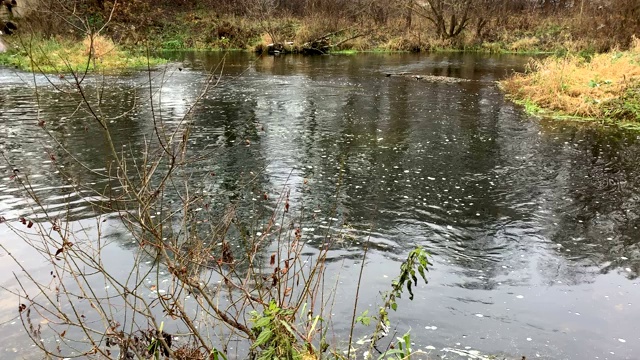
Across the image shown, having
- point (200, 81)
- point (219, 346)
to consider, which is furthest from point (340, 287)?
point (200, 81)

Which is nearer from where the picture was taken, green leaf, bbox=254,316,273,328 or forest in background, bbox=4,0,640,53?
green leaf, bbox=254,316,273,328

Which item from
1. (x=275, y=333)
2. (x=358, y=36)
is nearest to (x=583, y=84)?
(x=275, y=333)

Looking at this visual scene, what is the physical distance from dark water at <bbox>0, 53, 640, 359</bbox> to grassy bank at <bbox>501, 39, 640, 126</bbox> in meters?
0.96

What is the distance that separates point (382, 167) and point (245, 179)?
2755mm

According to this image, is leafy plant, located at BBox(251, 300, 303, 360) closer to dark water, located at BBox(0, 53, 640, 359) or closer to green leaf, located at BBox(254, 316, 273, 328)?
green leaf, located at BBox(254, 316, 273, 328)

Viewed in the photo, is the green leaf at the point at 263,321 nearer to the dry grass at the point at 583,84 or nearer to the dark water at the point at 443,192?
the dark water at the point at 443,192

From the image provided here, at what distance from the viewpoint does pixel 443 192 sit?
8.63 m

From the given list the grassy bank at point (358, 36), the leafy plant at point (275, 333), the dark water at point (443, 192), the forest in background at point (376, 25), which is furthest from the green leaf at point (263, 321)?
the forest in background at point (376, 25)

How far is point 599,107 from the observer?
14312 mm

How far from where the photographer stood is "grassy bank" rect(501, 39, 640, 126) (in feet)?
45.9

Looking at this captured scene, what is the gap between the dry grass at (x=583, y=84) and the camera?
14.3 metres

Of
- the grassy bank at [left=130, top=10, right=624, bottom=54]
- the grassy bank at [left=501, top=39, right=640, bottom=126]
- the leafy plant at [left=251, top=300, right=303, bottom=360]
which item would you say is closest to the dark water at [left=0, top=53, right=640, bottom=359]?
the grassy bank at [left=501, top=39, right=640, bottom=126]

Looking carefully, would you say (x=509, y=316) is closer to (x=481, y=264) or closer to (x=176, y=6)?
(x=481, y=264)

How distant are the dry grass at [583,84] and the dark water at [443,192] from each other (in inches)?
42.0
